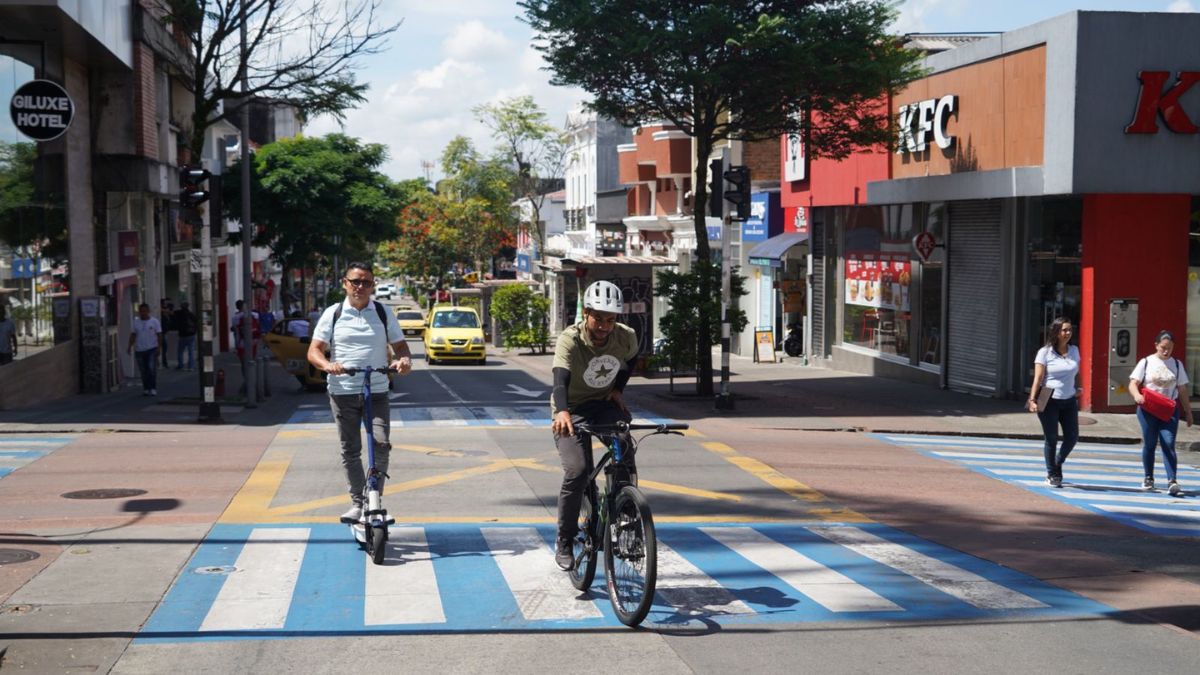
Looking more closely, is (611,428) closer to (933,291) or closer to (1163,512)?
(1163,512)

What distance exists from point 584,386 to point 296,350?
21196 mm

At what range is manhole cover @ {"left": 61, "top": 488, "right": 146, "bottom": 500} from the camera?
12469 millimetres

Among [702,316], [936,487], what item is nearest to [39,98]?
[702,316]

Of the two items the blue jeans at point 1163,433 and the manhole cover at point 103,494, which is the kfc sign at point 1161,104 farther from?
the manhole cover at point 103,494

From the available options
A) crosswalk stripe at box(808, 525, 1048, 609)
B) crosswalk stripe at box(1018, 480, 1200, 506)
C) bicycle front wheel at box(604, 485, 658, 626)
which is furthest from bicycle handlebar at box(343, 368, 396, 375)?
crosswalk stripe at box(1018, 480, 1200, 506)

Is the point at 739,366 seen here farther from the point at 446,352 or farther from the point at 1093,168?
the point at 1093,168

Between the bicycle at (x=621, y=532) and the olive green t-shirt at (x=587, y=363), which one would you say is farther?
the olive green t-shirt at (x=587, y=363)

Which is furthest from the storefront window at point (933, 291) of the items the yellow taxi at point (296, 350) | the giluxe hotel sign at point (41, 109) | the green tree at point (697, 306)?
the giluxe hotel sign at point (41, 109)

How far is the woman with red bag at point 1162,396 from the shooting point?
46.9 feet

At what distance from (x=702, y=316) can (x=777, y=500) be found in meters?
12.0

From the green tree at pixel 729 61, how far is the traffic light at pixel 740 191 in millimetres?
1806

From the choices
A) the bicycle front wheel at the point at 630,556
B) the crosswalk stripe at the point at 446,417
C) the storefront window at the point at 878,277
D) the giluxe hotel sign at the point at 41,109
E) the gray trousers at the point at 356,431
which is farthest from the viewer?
the storefront window at the point at 878,277

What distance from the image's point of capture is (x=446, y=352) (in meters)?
39.8

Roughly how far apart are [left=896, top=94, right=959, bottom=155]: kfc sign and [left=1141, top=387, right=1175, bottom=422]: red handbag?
12438 millimetres
